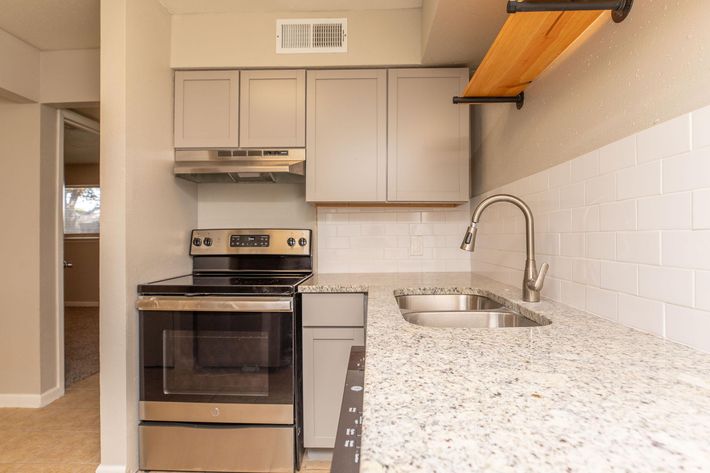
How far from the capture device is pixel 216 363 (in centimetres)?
170

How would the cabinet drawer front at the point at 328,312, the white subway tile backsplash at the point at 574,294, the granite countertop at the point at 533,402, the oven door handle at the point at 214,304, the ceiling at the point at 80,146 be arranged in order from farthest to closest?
the ceiling at the point at 80,146, the cabinet drawer front at the point at 328,312, the oven door handle at the point at 214,304, the white subway tile backsplash at the point at 574,294, the granite countertop at the point at 533,402

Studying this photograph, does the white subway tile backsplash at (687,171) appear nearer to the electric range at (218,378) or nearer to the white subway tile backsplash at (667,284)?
the white subway tile backsplash at (667,284)

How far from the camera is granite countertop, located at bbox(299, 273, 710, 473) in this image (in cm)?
38

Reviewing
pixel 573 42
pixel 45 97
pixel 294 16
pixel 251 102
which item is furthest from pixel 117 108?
pixel 573 42

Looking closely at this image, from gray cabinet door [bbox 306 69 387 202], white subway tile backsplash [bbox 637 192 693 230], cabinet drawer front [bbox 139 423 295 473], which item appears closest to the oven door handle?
cabinet drawer front [bbox 139 423 295 473]

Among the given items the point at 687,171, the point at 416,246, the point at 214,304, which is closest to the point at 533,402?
the point at 687,171

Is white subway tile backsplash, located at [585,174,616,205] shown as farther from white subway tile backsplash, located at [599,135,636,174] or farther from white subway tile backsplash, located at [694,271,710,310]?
white subway tile backsplash, located at [694,271,710,310]

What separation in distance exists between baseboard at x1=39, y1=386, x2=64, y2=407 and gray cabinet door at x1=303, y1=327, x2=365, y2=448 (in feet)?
6.36

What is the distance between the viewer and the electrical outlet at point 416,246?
93.5 inches

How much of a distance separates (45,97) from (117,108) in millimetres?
1298

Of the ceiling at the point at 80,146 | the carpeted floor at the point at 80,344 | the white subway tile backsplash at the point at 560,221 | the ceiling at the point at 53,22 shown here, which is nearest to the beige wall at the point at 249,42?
the ceiling at the point at 53,22

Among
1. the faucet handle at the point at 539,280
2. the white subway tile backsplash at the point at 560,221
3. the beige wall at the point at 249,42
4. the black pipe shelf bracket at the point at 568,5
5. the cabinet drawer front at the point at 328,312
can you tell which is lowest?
the cabinet drawer front at the point at 328,312

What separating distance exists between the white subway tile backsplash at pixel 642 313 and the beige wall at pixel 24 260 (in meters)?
3.14

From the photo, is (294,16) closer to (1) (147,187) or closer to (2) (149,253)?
(1) (147,187)
